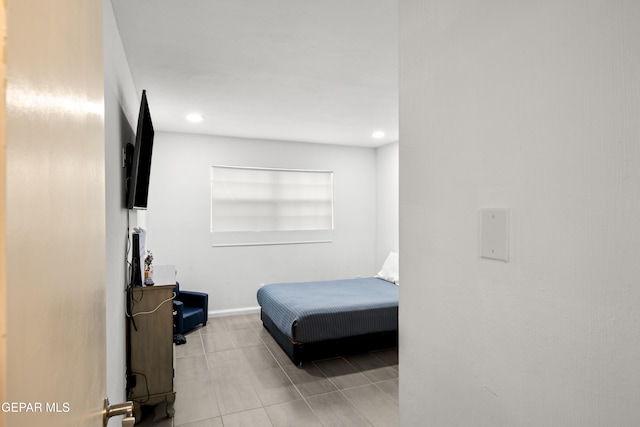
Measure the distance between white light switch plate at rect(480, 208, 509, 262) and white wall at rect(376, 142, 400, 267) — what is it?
Result: 15.7 feet

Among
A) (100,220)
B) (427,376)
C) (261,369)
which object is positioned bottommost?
(261,369)

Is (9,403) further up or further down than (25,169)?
further down

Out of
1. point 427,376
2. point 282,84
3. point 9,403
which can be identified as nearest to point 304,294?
point 282,84

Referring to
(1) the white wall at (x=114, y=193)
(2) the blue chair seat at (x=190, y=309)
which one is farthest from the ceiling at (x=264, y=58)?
(2) the blue chair seat at (x=190, y=309)

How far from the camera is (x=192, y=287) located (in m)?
5.19

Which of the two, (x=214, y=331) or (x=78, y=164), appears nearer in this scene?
(x=78, y=164)

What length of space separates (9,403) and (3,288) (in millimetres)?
97

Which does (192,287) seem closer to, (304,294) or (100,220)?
(304,294)

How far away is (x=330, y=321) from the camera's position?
3641 millimetres

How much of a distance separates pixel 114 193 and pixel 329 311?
7.79 feet

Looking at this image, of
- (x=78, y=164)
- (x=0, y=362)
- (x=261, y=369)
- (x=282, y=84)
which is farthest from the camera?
(x=261, y=369)

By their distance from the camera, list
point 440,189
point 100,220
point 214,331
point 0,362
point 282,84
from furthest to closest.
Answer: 1. point 214,331
2. point 282,84
3. point 440,189
4. point 100,220
5. point 0,362

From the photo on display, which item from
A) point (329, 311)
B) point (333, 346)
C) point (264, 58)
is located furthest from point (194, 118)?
point (333, 346)

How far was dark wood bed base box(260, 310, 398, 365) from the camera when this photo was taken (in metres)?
3.63
